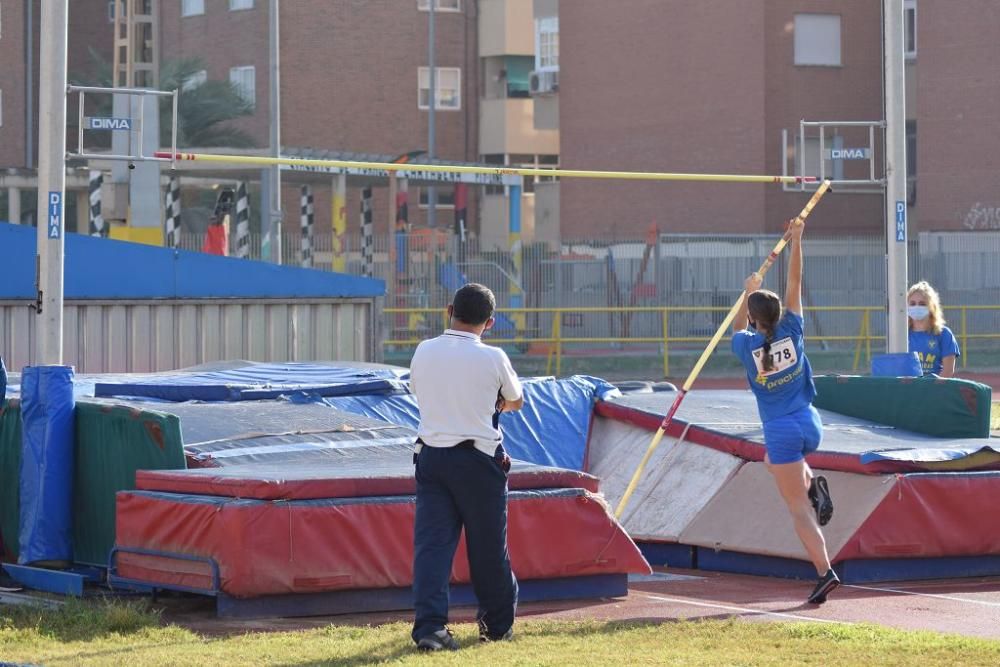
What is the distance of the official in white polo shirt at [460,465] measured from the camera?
7.93 meters

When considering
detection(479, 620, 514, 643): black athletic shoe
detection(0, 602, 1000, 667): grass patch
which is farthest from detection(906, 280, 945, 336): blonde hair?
detection(479, 620, 514, 643): black athletic shoe

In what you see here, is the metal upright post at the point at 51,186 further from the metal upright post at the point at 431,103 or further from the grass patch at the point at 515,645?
the metal upright post at the point at 431,103

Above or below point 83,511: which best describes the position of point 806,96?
above

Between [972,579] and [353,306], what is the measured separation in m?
12.7

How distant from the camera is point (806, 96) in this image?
46.2 meters

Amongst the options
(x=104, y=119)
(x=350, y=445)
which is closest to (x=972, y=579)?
(x=350, y=445)

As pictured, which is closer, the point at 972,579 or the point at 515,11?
the point at 972,579

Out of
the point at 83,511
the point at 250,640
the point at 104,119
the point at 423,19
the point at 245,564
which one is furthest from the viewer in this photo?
the point at 423,19

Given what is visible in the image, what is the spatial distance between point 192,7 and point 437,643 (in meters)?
52.4

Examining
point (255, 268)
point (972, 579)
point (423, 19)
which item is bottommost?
point (972, 579)

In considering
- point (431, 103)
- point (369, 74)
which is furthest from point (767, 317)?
point (369, 74)

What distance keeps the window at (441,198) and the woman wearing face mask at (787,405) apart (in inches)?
1973

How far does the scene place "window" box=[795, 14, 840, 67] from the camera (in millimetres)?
46344

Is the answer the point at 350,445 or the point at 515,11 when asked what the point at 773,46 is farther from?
the point at 350,445
